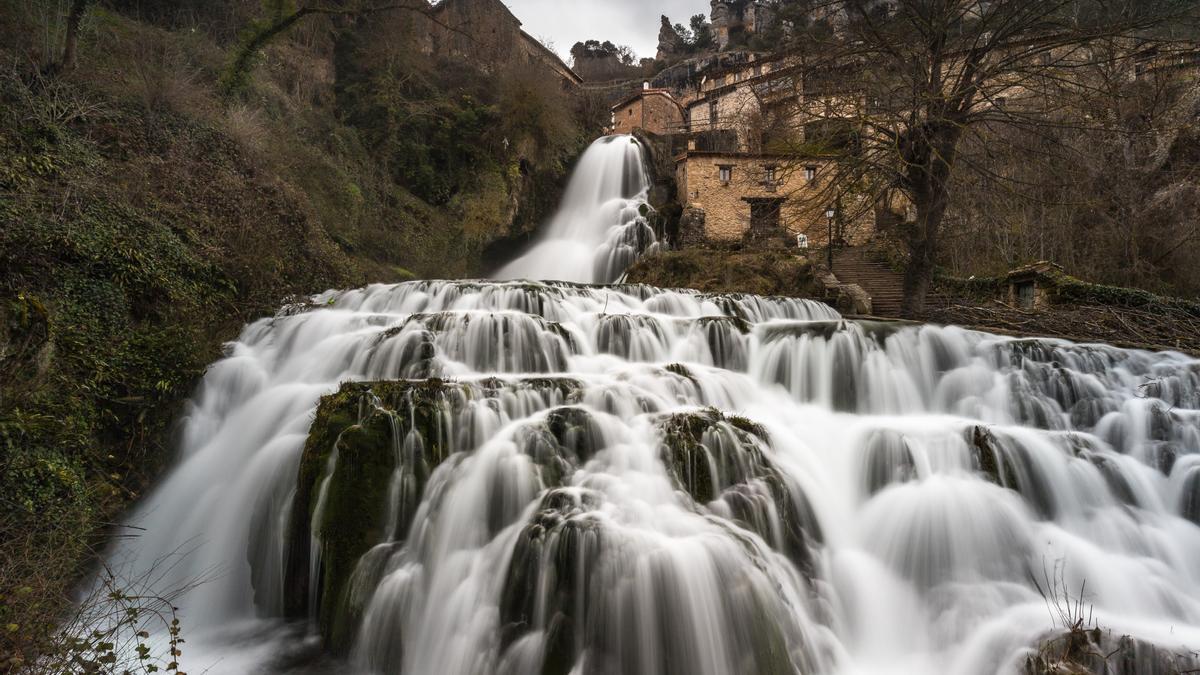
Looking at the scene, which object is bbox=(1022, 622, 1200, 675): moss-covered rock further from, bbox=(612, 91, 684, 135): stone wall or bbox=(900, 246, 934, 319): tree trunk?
bbox=(612, 91, 684, 135): stone wall

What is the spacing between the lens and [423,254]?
1834cm

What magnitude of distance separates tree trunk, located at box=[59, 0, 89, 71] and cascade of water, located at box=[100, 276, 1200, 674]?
6.61 metres

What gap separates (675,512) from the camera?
4961 mm

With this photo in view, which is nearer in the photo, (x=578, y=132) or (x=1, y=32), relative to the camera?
(x=1, y=32)

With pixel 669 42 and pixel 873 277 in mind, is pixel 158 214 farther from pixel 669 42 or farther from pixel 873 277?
pixel 669 42

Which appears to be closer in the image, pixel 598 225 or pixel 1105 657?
pixel 1105 657

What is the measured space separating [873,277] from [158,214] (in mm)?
18560

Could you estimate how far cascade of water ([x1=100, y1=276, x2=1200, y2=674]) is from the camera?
4316 millimetres

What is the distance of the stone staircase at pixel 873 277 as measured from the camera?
16.0 meters

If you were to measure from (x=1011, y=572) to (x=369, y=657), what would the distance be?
5.51 m

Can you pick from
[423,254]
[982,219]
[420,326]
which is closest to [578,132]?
[423,254]

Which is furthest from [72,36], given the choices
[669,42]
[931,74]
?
[669,42]

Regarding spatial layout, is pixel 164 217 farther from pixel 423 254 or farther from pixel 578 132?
pixel 578 132

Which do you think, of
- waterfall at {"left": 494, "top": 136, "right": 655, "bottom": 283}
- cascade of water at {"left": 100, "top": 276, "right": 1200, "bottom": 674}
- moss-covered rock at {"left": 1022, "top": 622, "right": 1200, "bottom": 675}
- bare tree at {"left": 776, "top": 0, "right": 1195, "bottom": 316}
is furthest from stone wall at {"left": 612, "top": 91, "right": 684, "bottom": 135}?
moss-covered rock at {"left": 1022, "top": 622, "right": 1200, "bottom": 675}
